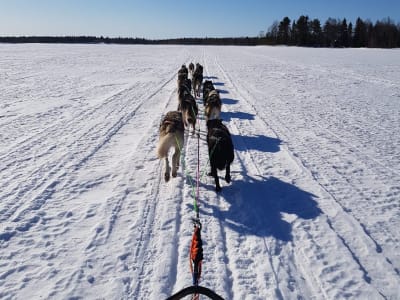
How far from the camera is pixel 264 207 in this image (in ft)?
14.1

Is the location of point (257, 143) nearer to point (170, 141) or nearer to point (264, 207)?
point (170, 141)

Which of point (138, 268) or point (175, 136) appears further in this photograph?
point (175, 136)

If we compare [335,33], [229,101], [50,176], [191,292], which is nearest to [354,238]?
[191,292]

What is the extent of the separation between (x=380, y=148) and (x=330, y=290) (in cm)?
460

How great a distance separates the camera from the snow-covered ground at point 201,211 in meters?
3.00

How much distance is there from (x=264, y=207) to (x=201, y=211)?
2.68 feet

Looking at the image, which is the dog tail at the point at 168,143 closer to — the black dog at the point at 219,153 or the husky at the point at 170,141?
the husky at the point at 170,141

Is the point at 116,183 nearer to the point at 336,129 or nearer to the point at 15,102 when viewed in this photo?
the point at 336,129

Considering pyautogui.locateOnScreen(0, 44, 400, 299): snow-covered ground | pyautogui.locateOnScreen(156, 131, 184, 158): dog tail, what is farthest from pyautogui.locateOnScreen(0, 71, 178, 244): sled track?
pyautogui.locateOnScreen(156, 131, 184, 158): dog tail

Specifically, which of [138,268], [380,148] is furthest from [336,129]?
[138,268]

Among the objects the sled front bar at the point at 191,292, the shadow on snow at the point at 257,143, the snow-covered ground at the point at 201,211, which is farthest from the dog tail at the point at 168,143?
the sled front bar at the point at 191,292

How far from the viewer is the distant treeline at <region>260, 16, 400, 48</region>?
253ft

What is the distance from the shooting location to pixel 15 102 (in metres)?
10.3

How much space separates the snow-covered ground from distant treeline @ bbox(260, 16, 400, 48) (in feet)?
254
